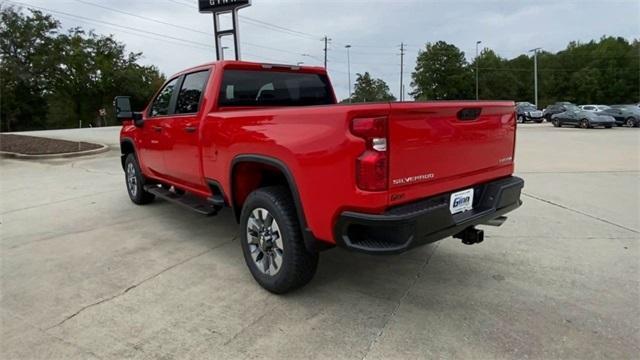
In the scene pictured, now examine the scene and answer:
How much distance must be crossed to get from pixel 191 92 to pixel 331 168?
2.59 metres

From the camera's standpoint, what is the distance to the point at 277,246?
3479 millimetres

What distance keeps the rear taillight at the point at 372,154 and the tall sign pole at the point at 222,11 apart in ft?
41.2

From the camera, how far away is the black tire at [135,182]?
6.40 m

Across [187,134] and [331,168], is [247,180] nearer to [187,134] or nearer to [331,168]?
[187,134]

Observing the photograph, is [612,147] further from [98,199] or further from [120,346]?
[120,346]

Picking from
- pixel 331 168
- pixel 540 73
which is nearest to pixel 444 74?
pixel 540 73

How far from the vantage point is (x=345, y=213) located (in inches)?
110

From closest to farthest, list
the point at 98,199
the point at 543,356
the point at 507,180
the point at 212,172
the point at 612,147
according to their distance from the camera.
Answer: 1. the point at 543,356
2. the point at 507,180
3. the point at 212,172
4. the point at 98,199
5. the point at 612,147

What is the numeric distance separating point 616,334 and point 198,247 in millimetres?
3686

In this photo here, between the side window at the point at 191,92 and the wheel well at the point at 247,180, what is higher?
the side window at the point at 191,92

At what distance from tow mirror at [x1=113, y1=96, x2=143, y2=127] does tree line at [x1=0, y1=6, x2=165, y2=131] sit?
56147 millimetres

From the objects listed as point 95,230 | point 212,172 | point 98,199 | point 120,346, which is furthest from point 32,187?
point 120,346

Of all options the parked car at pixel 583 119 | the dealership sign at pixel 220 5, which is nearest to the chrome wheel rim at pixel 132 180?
the dealership sign at pixel 220 5

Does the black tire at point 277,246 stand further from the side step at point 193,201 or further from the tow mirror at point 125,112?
the tow mirror at point 125,112
